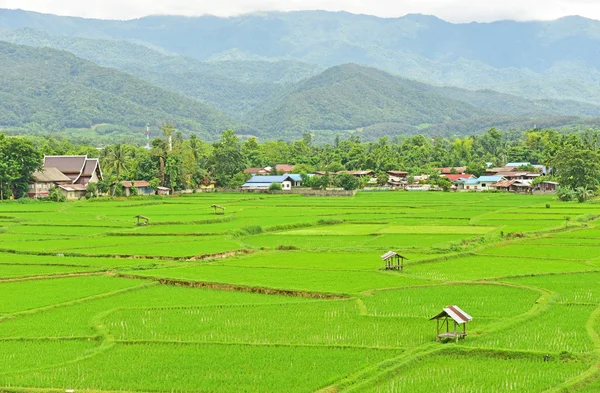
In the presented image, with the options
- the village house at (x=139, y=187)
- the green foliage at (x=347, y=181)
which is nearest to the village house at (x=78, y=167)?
the village house at (x=139, y=187)

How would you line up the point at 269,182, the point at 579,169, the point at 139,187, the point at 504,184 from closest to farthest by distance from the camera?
the point at 579,169 < the point at 139,187 < the point at 504,184 < the point at 269,182

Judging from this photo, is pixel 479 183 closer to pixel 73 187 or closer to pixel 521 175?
pixel 521 175

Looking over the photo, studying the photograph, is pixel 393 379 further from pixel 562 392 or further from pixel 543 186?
pixel 543 186

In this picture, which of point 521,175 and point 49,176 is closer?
point 49,176

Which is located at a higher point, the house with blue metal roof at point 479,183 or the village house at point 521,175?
the village house at point 521,175

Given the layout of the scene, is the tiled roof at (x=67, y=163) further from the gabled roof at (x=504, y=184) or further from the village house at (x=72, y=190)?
the gabled roof at (x=504, y=184)

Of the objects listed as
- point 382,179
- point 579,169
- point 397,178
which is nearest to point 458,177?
point 397,178

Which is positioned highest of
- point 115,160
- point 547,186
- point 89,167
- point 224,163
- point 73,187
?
point 115,160

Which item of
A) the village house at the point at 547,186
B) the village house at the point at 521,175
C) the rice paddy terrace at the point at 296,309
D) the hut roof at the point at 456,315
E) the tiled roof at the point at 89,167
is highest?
the tiled roof at the point at 89,167
